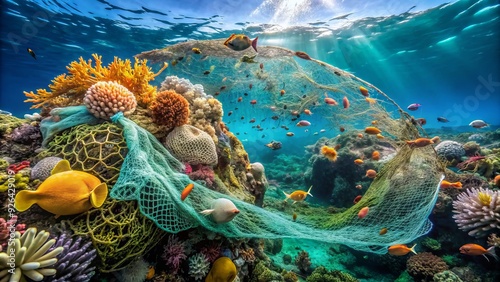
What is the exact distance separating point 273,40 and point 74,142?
22.1m

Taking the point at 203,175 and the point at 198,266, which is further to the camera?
the point at 203,175

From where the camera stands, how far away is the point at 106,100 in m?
3.51

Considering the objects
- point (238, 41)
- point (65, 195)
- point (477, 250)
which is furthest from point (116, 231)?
point (477, 250)

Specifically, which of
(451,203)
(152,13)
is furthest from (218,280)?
(152,13)

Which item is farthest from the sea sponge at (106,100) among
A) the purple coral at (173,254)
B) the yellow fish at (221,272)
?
the yellow fish at (221,272)

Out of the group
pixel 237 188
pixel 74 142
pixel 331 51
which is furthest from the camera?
pixel 331 51

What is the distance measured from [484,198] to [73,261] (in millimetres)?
8319

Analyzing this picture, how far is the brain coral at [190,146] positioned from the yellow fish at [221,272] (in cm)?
168

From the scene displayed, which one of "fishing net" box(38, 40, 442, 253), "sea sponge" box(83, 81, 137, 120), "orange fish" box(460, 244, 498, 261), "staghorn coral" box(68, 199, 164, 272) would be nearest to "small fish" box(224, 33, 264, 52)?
"fishing net" box(38, 40, 442, 253)

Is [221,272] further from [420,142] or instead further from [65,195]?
[420,142]

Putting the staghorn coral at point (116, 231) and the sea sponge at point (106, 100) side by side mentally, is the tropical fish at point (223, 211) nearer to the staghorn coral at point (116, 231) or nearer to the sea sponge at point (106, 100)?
the staghorn coral at point (116, 231)

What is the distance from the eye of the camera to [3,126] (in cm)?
368

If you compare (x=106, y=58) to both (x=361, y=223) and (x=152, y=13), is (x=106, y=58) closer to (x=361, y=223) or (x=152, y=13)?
(x=152, y=13)

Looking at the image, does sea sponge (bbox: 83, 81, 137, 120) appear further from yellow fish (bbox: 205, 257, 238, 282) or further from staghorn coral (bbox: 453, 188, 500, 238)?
staghorn coral (bbox: 453, 188, 500, 238)
